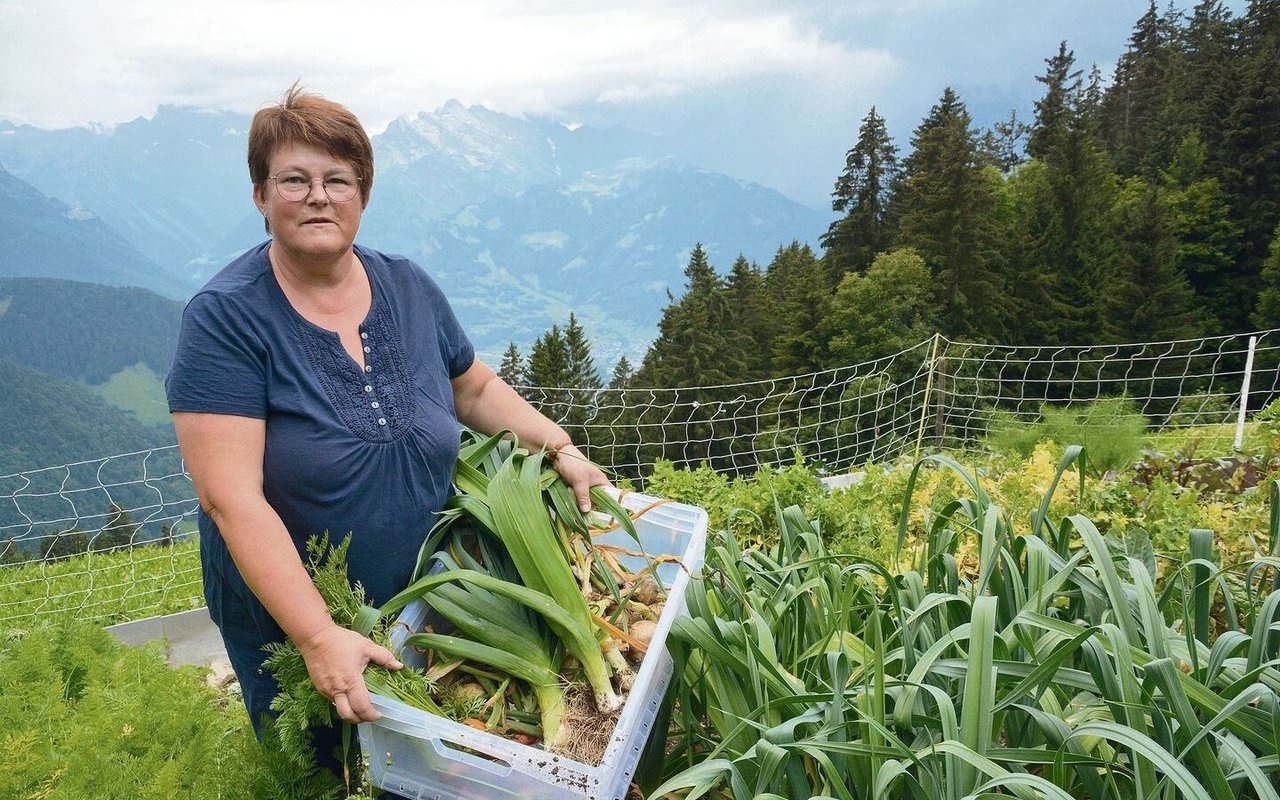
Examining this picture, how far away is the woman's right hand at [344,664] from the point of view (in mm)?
1273

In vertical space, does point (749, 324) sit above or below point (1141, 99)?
below

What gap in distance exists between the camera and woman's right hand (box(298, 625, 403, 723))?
1273 millimetres

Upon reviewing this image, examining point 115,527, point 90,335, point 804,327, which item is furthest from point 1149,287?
point 90,335

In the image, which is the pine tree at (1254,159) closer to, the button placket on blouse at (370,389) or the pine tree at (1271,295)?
the pine tree at (1271,295)

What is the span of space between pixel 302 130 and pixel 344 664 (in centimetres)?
89

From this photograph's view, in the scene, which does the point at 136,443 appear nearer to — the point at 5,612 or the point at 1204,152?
the point at 1204,152

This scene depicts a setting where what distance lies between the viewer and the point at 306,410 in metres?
1.53

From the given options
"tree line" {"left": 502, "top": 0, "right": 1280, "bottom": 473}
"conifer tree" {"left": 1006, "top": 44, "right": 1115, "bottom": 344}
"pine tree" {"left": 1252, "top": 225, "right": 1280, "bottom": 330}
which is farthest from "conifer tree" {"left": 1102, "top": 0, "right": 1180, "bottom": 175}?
"pine tree" {"left": 1252, "top": 225, "right": 1280, "bottom": 330}

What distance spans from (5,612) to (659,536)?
18.3ft

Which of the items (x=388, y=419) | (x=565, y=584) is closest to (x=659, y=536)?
(x=565, y=584)

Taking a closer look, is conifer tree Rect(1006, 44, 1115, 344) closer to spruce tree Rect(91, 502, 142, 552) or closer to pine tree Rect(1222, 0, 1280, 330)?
pine tree Rect(1222, 0, 1280, 330)

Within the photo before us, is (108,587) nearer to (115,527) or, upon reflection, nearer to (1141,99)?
(115,527)

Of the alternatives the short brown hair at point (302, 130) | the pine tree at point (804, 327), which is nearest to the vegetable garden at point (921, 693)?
the short brown hair at point (302, 130)

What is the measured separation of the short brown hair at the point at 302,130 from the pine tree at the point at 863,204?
135 ft
